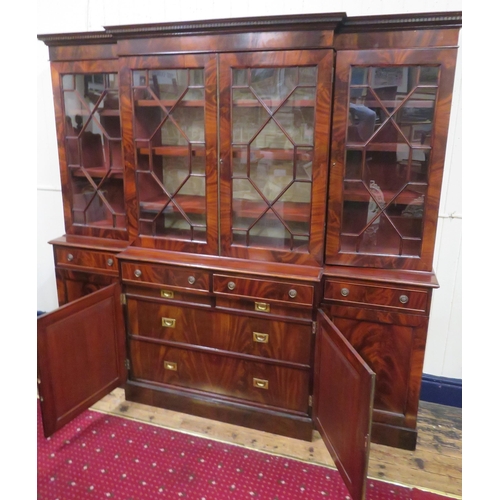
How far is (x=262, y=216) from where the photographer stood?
6.23 ft

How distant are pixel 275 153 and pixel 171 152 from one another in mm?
513

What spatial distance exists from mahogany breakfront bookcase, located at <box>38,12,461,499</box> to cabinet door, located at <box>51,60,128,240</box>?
0.01 meters

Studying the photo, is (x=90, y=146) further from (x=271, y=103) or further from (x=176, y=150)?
(x=271, y=103)

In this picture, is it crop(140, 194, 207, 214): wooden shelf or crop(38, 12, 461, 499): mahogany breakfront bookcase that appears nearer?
crop(38, 12, 461, 499): mahogany breakfront bookcase

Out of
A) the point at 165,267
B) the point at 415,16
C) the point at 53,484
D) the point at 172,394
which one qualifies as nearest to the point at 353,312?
the point at 165,267

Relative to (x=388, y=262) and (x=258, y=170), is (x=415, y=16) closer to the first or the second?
(x=258, y=170)

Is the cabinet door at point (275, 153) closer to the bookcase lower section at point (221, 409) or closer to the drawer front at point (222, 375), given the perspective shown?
the drawer front at point (222, 375)

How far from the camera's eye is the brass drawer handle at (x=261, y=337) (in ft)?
6.39

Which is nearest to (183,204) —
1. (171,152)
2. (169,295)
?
(171,152)

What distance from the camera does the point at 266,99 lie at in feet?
5.80

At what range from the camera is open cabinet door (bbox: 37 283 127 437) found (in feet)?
5.80

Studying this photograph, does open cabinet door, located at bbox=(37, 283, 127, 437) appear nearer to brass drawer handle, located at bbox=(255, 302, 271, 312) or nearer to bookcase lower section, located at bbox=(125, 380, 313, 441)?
bookcase lower section, located at bbox=(125, 380, 313, 441)

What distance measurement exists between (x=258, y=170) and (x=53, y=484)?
166 centimetres

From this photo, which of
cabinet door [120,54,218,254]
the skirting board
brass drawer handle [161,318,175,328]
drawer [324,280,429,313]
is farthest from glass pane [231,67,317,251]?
the skirting board
